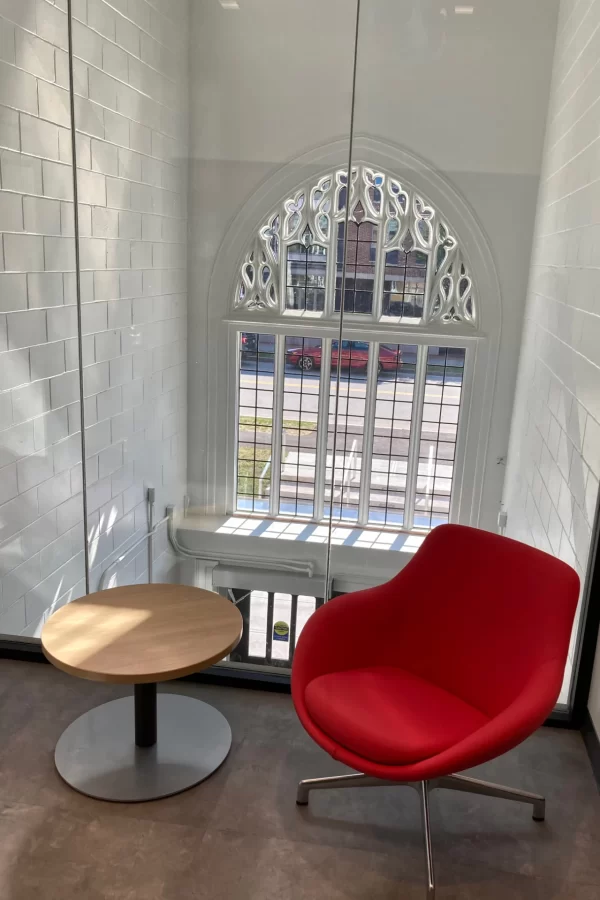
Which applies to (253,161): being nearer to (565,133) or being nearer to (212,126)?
(212,126)

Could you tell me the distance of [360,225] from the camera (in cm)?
272

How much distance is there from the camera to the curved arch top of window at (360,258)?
270 cm

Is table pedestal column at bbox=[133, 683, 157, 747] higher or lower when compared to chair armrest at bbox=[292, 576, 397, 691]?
lower

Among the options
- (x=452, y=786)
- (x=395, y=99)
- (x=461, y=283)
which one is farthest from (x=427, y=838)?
(x=395, y=99)

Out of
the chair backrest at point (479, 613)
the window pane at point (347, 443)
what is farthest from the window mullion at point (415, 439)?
the chair backrest at point (479, 613)

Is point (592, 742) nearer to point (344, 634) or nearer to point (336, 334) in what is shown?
point (344, 634)

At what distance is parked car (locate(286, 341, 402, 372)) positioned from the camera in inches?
111

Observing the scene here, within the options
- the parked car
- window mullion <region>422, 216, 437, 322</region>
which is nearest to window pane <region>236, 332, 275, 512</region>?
the parked car

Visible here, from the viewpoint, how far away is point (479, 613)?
2.23m

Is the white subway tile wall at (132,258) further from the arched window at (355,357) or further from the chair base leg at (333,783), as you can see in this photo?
the chair base leg at (333,783)

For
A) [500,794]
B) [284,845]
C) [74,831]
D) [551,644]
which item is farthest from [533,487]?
[74,831]

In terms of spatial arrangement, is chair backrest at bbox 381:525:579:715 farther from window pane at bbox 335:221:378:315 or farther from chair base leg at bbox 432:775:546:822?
window pane at bbox 335:221:378:315

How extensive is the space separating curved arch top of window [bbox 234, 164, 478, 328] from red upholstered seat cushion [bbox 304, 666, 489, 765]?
138 centimetres

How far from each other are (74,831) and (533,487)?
1957 mm
